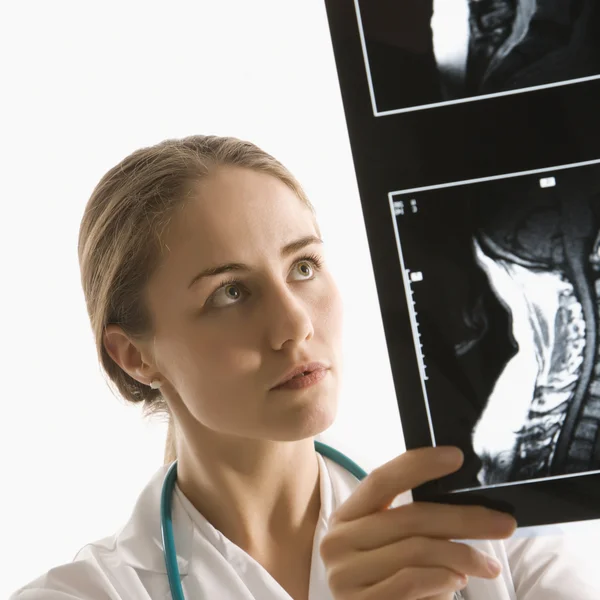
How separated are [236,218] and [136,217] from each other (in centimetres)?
16

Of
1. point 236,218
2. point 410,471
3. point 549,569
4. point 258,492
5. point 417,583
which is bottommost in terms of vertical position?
point 549,569

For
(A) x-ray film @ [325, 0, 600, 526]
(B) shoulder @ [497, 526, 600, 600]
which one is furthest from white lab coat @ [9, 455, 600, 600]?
(A) x-ray film @ [325, 0, 600, 526]

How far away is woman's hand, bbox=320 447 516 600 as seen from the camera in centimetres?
57

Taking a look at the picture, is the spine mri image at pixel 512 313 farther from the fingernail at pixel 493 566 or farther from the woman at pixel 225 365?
the woman at pixel 225 365

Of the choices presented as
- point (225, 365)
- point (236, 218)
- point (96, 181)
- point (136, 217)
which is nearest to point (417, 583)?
point (225, 365)

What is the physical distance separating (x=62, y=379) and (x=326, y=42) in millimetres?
912

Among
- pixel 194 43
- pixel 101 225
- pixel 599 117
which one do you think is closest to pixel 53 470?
pixel 101 225

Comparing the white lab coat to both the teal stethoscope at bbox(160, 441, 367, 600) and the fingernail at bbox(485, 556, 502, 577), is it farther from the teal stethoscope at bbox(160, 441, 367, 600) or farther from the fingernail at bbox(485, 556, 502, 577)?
the fingernail at bbox(485, 556, 502, 577)

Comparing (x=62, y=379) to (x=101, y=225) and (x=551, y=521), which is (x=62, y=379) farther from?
(x=551, y=521)

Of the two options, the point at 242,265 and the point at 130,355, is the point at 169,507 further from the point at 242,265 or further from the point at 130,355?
the point at 242,265

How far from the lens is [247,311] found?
0.85 m

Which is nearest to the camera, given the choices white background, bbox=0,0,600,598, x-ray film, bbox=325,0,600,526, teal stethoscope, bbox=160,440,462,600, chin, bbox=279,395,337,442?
x-ray film, bbox=325,0,600,526

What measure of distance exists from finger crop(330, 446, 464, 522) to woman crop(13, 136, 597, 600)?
0.65ft

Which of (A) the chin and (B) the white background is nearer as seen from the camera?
(A) the chin
